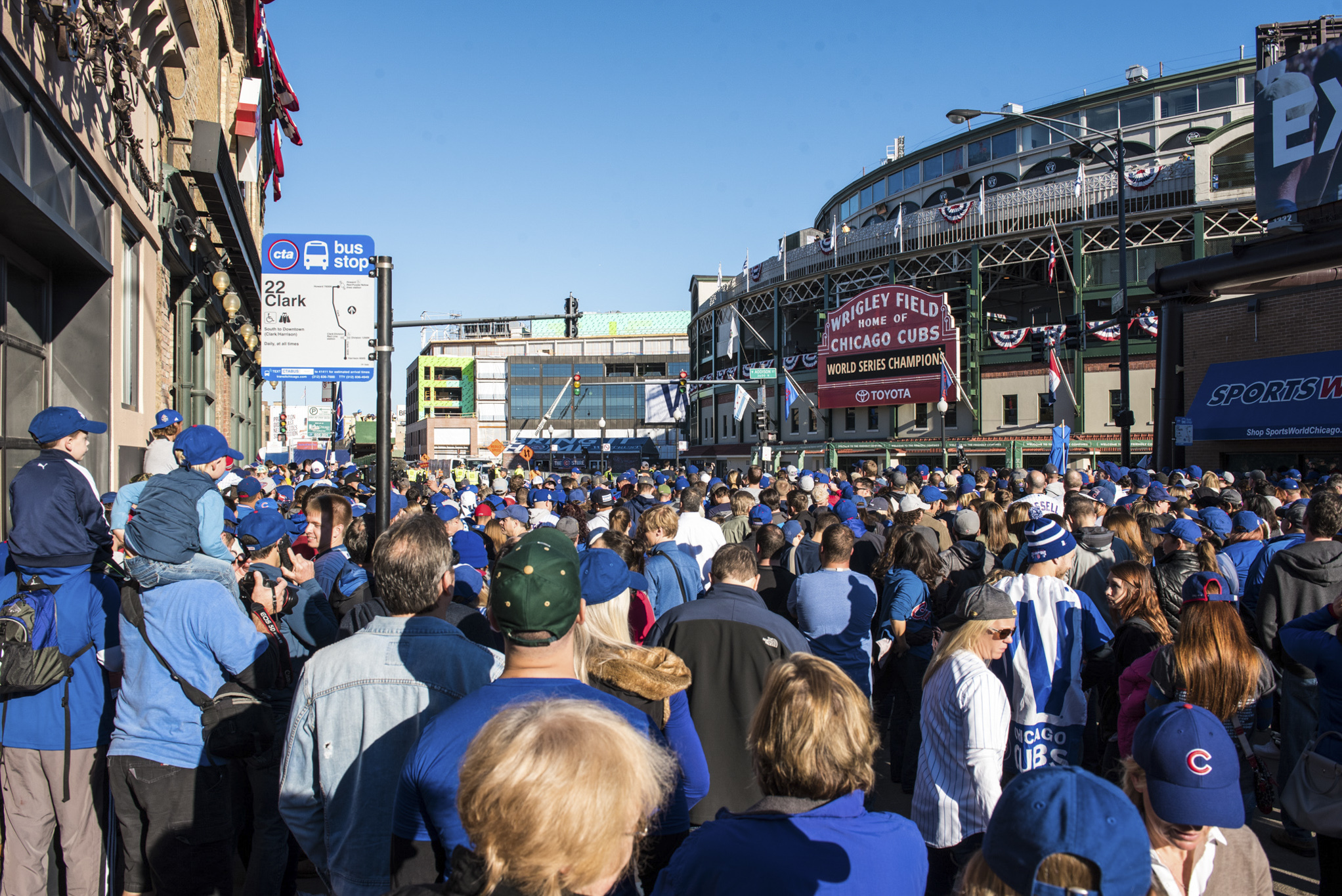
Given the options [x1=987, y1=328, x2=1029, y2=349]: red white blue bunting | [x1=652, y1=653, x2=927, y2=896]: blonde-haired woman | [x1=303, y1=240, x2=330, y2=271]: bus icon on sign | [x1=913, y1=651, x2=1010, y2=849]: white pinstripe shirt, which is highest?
[x1=987, y1=328, x2=1029, y2=349]: red white blue bunting

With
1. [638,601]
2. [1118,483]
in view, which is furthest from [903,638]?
[1118,483]

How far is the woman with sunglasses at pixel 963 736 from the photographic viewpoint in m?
3.66

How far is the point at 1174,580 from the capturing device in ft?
18.9

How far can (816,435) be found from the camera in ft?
146

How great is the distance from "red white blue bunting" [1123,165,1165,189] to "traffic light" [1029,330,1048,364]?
6.62 m

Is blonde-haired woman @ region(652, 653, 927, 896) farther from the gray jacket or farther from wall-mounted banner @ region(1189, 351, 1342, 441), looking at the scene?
wall-mounted banner @ region(1189, 351, 1342, 441)

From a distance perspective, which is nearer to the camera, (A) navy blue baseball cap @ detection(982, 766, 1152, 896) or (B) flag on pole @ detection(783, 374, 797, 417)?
(A) navy blue baseball cap @ detection(982, 766, 1152, 896)

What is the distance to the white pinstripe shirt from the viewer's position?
3.65m

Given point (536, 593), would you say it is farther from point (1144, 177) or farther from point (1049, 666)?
point (1144, 177)

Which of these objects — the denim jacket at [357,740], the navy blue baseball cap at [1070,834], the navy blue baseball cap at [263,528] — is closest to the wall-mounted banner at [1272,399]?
the navy blue baseball cap at [263,528]

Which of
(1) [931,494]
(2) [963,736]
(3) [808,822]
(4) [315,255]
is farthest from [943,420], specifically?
(3) [808,822]

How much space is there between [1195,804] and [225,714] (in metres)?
3.54

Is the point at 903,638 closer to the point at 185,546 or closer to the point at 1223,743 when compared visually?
the point at 1223,743

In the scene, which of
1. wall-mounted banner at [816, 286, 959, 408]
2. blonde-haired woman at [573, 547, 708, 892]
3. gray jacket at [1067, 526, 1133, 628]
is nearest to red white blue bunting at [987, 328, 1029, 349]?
wall-mounted banner at [816, 286, 959, 408]
